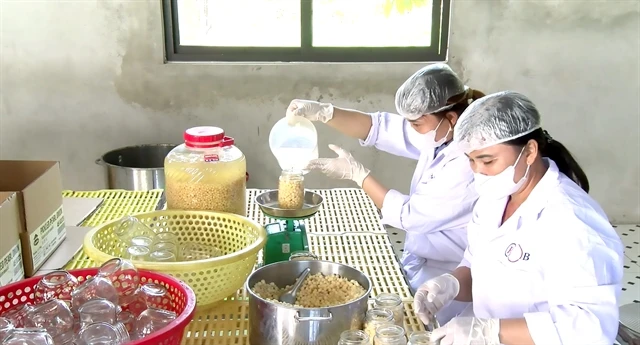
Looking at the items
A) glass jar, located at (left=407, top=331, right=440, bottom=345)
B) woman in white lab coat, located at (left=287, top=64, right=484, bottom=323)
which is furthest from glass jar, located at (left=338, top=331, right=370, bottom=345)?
woman in white lab coat, located at (left=287, top=64, right=484, bottom=323)

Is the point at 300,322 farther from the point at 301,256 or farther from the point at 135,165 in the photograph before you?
the point at 135,165

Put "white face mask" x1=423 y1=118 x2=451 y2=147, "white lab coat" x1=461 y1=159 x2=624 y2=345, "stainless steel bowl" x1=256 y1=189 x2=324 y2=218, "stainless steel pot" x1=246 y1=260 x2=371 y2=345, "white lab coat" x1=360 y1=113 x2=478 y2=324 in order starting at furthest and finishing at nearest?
"white face mask" x1=423 y1=118 x2=451 y2=147, "white lab coat" x1=360 y1=113 x2=478 y2=324, "stainless steel bowl" x1=256 y1=189 x2=324 y2=218, "white lab coat" x1=461 y1=159 x2=624 y2=345, "stainless steel pot" x1=246 y1=260 x2=371 y2=345

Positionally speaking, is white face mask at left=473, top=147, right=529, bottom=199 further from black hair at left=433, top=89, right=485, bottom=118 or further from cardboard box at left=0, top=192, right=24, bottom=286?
cardboard box at left=0, top=192, right=24, bottom=286

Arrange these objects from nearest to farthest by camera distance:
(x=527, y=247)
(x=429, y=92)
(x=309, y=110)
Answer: (x=527, y=247) → (x=429, y=92) → (x=309, y=110)

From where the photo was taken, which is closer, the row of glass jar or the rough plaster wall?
the row of glass jar

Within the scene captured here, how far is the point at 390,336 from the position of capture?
1164 mm

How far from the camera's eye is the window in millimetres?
3488

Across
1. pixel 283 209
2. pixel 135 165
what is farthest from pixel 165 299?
pixel 135 165

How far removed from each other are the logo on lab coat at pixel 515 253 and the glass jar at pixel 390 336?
1.45 feet

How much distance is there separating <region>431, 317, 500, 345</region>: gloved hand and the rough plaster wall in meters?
2.32

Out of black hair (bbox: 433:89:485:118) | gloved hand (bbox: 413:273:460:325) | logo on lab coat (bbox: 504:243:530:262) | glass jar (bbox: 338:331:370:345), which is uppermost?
black hair (bbox: 433:89:485:118)

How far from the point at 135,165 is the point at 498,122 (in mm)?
2512

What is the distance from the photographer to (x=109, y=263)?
47.1 inches

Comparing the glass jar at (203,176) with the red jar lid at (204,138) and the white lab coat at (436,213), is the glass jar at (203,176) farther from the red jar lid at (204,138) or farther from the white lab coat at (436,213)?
the white lab coat at (436,213)
